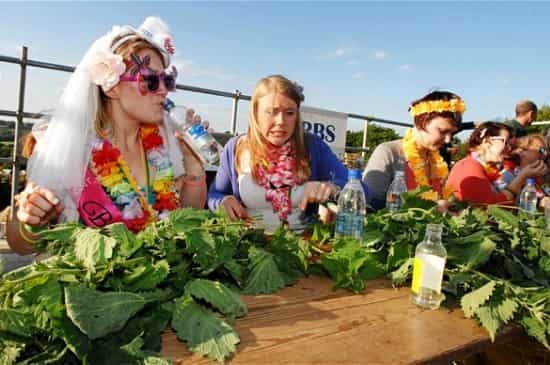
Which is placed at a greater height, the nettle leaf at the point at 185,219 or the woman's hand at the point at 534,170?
the woman's hand at the point at 534,170

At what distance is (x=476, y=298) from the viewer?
3.36 ft

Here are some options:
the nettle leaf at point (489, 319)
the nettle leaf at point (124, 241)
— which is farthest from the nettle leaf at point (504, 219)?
the nettle leaf at point (124, 241)

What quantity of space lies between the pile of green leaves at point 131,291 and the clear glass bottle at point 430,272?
0.37 metres

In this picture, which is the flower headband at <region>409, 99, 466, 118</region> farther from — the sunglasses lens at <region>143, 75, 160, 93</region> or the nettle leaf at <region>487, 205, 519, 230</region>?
the sunglasses lens at <region>143, 75, 160, 93</region>

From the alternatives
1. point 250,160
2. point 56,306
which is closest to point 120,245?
point 56,306

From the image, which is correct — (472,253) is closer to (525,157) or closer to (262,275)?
(262,275)

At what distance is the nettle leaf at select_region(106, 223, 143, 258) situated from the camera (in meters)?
0.92

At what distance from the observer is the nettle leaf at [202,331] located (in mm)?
757

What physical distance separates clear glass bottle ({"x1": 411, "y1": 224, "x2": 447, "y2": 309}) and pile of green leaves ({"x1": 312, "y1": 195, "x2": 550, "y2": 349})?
0.06m

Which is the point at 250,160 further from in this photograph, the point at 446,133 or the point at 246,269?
the point at 446,133

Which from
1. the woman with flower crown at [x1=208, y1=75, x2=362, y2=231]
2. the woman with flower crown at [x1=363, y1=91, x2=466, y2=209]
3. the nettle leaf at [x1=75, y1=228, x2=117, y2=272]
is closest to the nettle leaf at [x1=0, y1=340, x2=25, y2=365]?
the nettle leaf at [x1=75, y1=228, x2=117, y2=272]

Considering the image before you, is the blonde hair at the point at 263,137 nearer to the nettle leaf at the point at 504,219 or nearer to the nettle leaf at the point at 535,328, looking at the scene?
the nettle leaf at the point at 504,219

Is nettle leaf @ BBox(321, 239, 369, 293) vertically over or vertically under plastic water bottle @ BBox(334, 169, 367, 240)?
under

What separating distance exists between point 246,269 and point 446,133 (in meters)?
2.25
